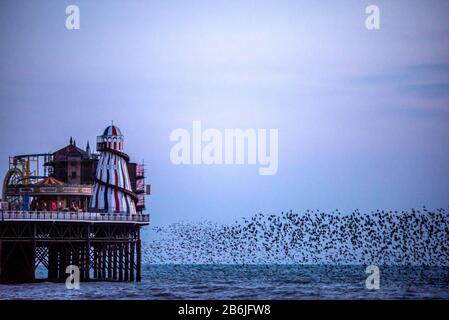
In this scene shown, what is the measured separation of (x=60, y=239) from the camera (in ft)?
264

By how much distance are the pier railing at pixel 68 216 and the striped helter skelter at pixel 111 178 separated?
5.77 ft

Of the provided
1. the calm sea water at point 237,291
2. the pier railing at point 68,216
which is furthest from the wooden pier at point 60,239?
the calm sea water at point 237,291

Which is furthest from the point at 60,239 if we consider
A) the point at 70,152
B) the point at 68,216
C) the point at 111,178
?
the point at 70,152

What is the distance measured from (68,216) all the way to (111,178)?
6.51 metres

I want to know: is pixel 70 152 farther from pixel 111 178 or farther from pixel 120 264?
pixel 120 264

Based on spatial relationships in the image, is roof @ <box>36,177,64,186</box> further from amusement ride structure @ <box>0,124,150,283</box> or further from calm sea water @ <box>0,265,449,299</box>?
calm sea water @ <box>0,265,449,299</box>

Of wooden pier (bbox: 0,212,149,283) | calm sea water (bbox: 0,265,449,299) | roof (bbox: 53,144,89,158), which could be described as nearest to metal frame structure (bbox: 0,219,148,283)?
wooden pier (bbox: 0,212,149,283)

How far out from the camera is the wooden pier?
7912cm

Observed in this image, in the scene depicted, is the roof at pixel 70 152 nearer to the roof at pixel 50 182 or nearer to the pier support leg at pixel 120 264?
the roof at pixel 50 182

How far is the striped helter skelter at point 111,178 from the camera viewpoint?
8431cm

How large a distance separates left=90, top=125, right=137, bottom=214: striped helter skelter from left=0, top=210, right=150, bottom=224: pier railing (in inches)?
69.2
